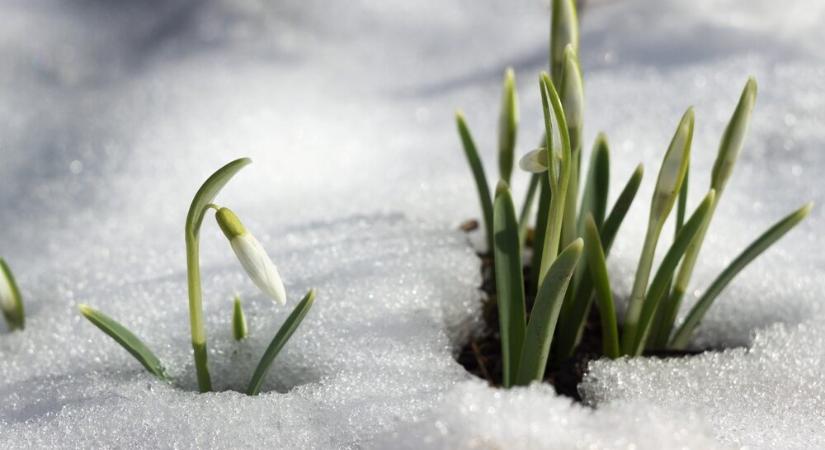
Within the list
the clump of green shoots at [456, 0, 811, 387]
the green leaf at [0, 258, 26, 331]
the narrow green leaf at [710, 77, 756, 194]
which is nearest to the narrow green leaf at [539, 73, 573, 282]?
the clump of green shoots at [456, 0, 811, 387]

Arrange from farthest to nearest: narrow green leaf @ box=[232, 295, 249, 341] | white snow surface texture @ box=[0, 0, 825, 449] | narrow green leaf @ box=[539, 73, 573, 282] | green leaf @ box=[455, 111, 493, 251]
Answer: green leaf @ box=[455, 111, 493, 251]
narrow green leaf @ box=[232, 295, 249, 341]
white snow surface texture @ box=[0, 0, 825, 449]
narrow green leaf @ box=[539, 73, 573, 282]

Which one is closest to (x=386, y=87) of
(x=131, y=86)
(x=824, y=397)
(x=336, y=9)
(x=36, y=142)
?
(x=336, y=9)

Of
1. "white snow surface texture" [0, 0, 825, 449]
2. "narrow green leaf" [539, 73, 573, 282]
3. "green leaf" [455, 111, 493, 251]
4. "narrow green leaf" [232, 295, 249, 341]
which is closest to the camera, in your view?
"narrow green leaf" [539, 73, 573, 282]

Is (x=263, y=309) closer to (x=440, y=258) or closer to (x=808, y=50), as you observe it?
(x=440, y=258)

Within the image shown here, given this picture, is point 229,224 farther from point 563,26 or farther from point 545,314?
point 563,26

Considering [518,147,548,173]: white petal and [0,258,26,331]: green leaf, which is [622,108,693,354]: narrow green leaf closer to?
[518,147,548,173]: white petal

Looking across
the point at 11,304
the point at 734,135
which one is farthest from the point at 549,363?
the point at 11,304

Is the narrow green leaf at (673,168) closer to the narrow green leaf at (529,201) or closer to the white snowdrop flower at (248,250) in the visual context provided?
the narrow green leaf at (529,201)

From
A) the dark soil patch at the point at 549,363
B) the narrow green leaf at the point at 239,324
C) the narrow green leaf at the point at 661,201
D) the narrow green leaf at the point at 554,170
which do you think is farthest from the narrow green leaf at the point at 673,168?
the narrow green leaf at the point at 239,324
